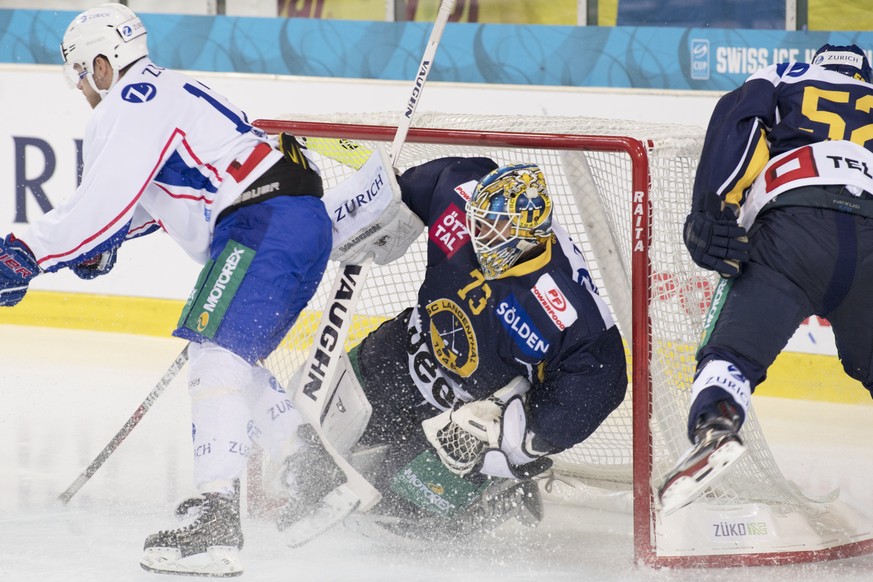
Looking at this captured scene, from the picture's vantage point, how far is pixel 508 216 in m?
2.59

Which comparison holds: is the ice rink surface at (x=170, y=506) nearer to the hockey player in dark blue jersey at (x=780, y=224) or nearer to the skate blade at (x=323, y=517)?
the skate blade at (x=323, y=517)

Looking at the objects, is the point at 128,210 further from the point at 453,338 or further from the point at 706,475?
the point at 706,475

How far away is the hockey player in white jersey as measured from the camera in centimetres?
246

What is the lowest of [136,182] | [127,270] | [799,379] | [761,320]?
[799,379]

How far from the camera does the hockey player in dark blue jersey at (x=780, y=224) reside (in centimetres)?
227

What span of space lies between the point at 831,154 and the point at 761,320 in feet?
1.28

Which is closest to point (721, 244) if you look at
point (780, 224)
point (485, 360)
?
point (780, 224)

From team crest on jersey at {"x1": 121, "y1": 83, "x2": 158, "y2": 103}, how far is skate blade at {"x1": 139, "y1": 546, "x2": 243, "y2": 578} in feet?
3.10

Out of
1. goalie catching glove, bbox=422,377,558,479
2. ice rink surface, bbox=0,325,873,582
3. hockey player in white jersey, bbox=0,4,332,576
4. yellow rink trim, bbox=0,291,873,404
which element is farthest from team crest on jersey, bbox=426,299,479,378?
yellow rink trim, bbox=0,291,873,404

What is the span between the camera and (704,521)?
2703mm

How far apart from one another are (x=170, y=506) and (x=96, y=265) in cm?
63

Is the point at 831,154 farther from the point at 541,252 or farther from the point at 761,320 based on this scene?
the point at 541,252

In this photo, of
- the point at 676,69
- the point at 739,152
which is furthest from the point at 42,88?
the point at 739,152

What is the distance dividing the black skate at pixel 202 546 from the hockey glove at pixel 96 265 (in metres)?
0.79
